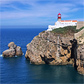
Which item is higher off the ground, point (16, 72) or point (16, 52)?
point (16, 52)

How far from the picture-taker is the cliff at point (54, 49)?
177ft

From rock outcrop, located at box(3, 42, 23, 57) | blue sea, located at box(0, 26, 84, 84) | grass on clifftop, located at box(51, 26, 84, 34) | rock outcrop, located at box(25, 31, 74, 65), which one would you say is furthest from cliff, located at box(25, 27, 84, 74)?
rock outcrop, located at box(3, 42, 23, 57)

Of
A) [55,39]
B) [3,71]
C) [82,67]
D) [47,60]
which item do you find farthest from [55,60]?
[3,71]

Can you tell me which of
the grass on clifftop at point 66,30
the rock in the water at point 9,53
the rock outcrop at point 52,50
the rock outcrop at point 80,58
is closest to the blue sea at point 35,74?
the rock outcrop at point 80,58

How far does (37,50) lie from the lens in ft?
186

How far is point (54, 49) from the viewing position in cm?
5466

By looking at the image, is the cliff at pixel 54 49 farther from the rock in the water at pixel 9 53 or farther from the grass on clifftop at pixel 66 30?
the rock in the water at pixel 9 53

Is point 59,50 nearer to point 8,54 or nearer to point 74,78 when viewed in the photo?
point 74,78

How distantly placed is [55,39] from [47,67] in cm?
1107

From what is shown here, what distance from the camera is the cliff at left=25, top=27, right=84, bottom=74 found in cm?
5406

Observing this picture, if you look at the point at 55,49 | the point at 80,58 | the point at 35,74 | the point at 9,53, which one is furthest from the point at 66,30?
the point at 9,53

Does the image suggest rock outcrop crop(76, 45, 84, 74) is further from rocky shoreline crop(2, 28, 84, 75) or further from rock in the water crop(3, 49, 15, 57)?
rock in the water crop(3, 49, 15, 57)

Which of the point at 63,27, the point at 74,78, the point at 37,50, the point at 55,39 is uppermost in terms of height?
the point at 63,27

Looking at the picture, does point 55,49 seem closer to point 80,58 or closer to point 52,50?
point 52,50
